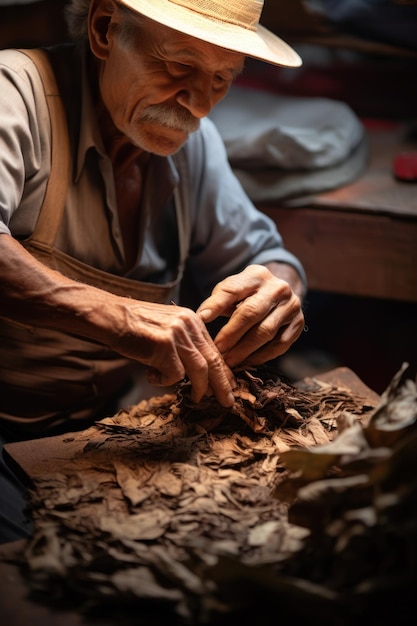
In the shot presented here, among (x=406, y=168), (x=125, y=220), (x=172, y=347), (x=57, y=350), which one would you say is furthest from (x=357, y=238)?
(x=172, y=347)

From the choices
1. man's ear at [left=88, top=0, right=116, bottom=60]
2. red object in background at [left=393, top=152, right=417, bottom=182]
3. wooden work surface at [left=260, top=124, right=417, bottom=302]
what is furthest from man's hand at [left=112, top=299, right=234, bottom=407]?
red object in background at [left=393, top=152, right=417, bottom=182]

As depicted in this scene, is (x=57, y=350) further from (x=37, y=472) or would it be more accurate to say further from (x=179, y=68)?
(x=179, y=68)

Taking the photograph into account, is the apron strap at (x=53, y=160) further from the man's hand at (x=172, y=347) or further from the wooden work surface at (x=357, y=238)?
the wooden work surface at (x=357, y=238)

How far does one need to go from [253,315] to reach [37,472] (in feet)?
1.91

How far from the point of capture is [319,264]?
10.00 feet

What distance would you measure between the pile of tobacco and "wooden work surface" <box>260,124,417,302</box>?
127 centimetres

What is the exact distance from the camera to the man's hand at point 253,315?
5.76 feet

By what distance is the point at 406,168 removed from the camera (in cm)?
318

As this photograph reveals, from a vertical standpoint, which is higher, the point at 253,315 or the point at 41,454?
the point at 253,315

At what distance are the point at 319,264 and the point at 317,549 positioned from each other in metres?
1.92

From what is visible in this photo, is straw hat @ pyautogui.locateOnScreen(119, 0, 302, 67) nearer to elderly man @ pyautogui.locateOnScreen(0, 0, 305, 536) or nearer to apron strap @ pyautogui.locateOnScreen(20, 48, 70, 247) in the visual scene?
elderly man @ pyautogui.locateOnScreen(0, 0, 305, 536)

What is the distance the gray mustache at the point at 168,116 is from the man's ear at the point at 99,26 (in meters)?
0.18

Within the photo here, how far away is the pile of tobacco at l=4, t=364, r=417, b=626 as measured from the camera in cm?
114

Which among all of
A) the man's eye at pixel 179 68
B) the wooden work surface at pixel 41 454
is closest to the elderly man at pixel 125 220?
the man's eye at pixel 179 68
